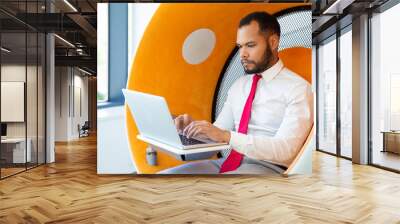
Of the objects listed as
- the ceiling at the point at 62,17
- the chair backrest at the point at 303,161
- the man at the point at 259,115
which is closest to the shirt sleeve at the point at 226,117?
the man at the point at 259,115

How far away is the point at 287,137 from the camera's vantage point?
638cm

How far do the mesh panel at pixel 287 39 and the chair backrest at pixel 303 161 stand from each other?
1.49m

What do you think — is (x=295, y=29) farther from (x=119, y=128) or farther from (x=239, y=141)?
(x=119, y=128)

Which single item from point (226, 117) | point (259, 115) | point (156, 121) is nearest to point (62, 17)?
point (156, 121)

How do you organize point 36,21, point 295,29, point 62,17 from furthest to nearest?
point 62,17
point 36,21
point 295,29

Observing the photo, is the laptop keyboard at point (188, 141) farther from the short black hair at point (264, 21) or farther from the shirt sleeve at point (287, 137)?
the short black hair at point (264, 21)

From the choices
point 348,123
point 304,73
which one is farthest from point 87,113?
point 304,73

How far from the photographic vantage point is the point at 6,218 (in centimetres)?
414

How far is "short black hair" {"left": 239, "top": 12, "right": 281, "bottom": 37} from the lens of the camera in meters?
6.56

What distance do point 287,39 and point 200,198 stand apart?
3123mm

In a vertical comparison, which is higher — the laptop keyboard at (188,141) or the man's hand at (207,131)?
the man's hand at (207,131)

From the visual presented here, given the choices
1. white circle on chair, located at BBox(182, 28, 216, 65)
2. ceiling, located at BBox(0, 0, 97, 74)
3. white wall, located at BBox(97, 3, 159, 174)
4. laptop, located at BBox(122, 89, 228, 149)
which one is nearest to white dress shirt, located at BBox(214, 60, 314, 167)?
laptop, located at BBox(122, 89, 228, 149)

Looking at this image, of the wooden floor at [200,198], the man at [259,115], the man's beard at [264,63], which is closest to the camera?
the wooden floor at [200,198]

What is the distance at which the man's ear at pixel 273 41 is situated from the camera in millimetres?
6516
